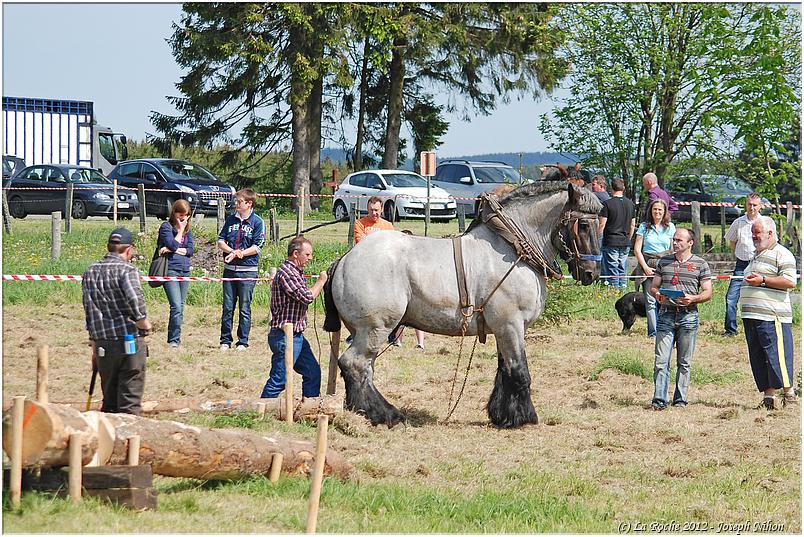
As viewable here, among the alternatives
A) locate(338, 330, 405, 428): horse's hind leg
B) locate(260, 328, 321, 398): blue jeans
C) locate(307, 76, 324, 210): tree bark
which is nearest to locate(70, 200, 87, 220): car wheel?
locate(307, 76, 324, 210): tree bark

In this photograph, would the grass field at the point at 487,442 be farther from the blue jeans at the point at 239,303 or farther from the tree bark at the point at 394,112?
the tree bark at the point at 394,112

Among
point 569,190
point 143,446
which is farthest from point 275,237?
point 143,446

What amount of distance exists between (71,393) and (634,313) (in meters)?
7.87

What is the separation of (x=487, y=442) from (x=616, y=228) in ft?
24.0

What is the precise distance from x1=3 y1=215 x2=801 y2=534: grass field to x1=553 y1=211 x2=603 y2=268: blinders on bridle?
1.52m

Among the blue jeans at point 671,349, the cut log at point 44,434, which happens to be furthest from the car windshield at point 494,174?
the cut log at point 44,434

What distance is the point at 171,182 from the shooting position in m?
28.8

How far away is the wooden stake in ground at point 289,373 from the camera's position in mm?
9062

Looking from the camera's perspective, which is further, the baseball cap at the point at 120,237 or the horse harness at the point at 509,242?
the horse harness at the point at 509,242

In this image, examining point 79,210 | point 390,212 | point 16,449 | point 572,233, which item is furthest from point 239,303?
point 390,212

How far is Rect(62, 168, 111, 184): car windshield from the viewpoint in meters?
27.8

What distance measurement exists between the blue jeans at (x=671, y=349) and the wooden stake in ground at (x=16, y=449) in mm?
6481

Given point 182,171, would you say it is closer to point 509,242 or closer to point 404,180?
point 404,180

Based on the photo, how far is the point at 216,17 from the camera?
1172 inches
